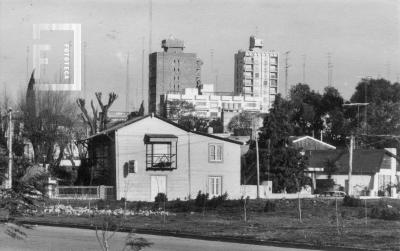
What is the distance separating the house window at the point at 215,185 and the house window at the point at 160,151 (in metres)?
3.17

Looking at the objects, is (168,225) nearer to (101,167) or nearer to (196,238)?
(196,238)

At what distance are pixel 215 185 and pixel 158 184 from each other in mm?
4731

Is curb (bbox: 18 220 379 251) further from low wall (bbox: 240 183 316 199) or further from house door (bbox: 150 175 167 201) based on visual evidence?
low wall (bbox: 240 183 316 199)

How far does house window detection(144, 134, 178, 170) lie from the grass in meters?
13.5

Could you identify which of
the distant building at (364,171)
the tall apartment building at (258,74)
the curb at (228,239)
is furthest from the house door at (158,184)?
the tall apartment building at (258,74)

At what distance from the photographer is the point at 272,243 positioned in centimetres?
1947

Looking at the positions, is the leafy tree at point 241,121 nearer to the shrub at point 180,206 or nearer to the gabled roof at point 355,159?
the gabled roof at point 355,159

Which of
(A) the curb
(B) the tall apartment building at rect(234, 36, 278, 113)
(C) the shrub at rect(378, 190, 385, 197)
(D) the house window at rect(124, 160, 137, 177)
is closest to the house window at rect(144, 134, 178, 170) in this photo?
(D) the house window at rect(124, 160, 137, 177)

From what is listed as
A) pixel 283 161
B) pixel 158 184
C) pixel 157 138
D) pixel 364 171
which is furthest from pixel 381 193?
pixel 157 138

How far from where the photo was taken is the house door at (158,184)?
5316 centimetres

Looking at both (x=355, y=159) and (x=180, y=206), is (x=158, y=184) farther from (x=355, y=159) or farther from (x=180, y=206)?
(x=355, y=159)

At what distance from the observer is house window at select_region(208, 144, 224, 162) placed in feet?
183

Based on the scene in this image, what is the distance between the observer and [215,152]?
184 ft

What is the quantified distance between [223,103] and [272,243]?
136539mm
